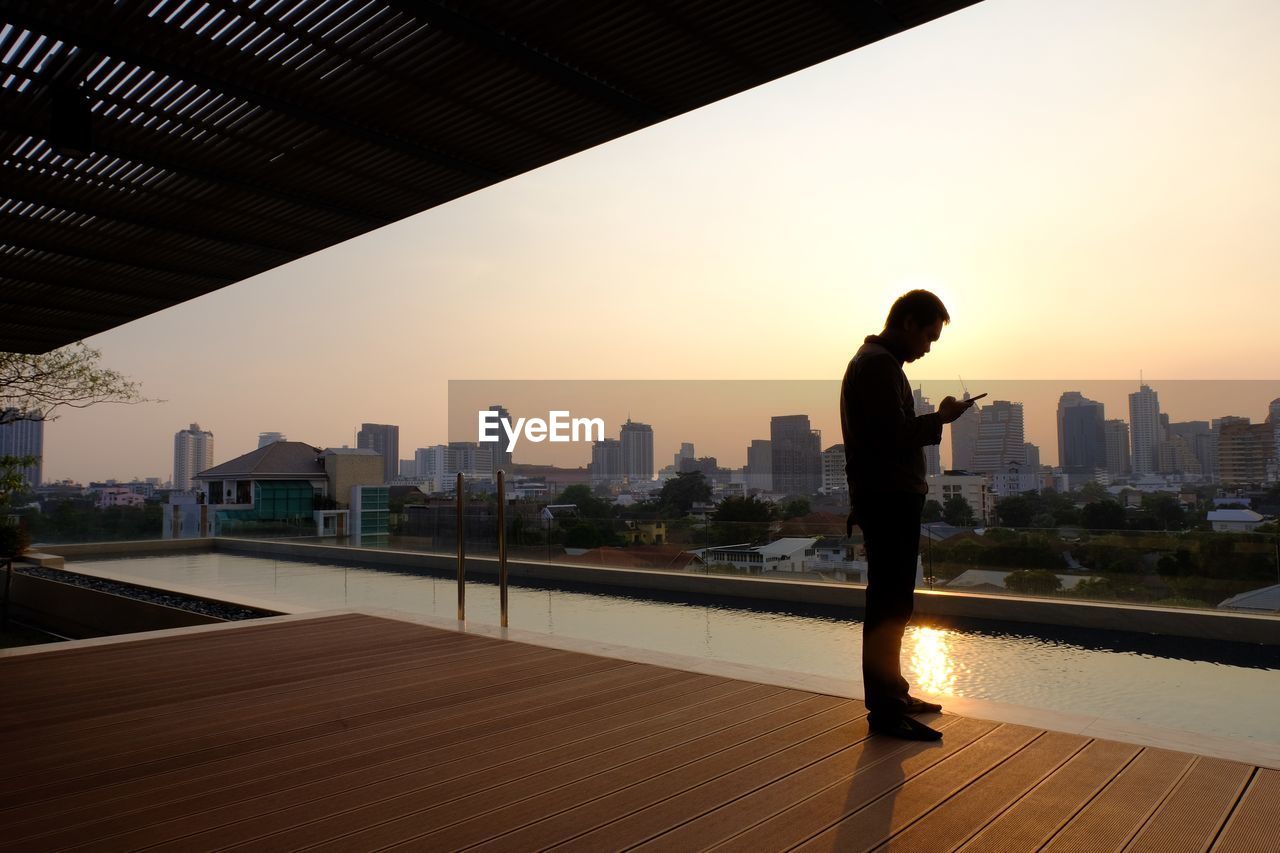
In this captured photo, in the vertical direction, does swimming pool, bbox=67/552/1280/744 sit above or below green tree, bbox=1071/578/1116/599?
below

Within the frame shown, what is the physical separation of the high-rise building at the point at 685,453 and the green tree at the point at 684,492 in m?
1.92

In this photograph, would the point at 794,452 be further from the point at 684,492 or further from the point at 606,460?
the point at 606,460

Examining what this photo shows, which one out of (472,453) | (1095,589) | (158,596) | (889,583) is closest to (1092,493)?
(1095,589)

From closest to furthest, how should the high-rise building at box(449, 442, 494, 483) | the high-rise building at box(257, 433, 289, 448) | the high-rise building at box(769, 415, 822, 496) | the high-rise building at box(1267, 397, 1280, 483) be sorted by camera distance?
the high-rise building at box(1267, 397, 1280, 483), the high-rise building at box(769, 415, 822, 496), the high-rise building at box(449, 442, 494, 483), the high-rise building at box(257, 433, 289, 448)

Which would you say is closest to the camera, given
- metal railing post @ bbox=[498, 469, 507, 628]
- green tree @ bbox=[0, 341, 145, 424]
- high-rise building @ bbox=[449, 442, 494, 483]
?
metal railing post @ bbox=[498, 469, 507, 628]

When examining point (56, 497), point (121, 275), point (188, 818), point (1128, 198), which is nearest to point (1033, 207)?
point (1128, 198)

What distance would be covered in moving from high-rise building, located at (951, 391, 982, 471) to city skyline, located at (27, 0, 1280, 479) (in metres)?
0.66

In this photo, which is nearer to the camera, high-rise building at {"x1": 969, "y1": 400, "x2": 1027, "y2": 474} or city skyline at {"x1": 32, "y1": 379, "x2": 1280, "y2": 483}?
high-rise building at {"x1": 969, "y1": 400, "x2": 1027, "y2": 474}

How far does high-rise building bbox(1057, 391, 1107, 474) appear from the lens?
853cm

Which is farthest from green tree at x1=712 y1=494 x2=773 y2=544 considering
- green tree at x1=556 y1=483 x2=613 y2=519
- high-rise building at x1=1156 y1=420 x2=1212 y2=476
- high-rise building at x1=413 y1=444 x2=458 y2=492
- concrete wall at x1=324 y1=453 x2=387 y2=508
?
high-rise building at x1=413 y1=444 x2=458 y2=492

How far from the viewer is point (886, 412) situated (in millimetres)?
2316

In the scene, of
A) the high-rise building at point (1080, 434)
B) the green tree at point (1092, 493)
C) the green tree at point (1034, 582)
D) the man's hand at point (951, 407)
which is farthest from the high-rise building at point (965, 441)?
the man's hand at point (951, 407)

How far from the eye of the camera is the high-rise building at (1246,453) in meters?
7.77

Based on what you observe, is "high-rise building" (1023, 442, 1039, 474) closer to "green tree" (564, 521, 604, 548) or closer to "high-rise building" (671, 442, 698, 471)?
"green tree" (564, 521, 604, 548)
